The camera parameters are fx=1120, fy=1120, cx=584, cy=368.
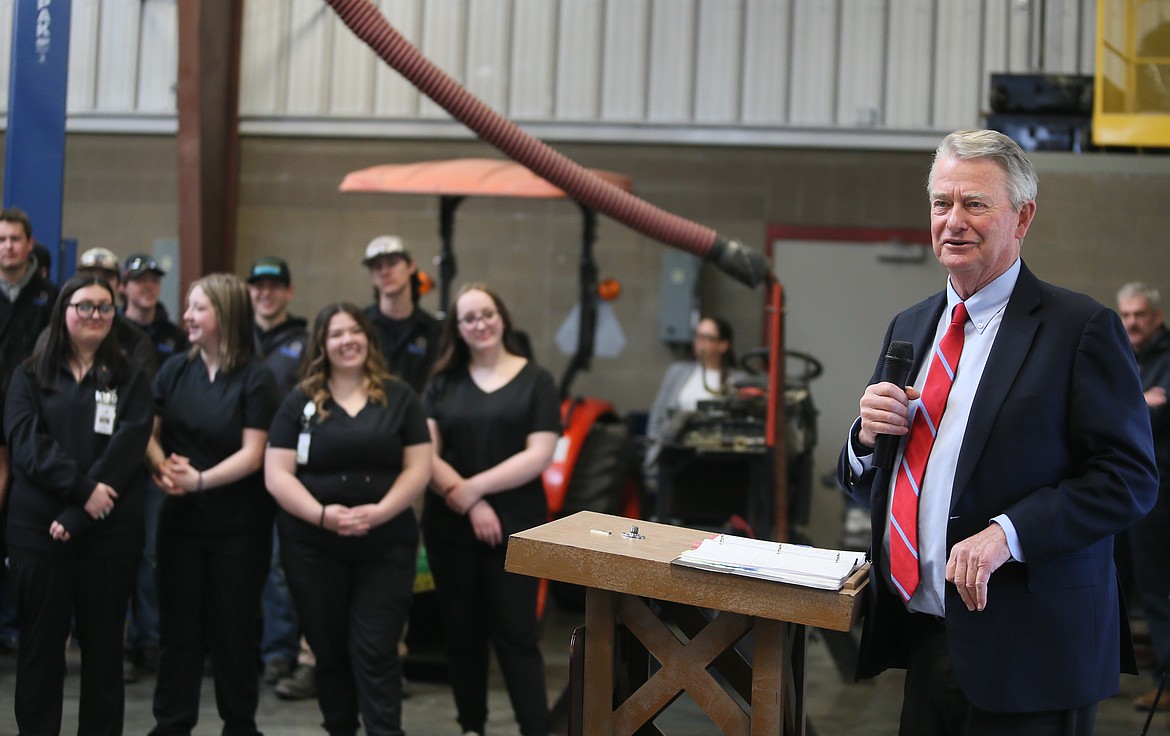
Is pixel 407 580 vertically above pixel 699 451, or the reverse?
pixel 699 451

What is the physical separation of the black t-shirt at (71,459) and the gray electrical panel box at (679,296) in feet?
13.5

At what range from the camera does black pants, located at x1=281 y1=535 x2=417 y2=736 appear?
3.41 m

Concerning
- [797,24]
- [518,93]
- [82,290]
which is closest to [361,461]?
[82,290]

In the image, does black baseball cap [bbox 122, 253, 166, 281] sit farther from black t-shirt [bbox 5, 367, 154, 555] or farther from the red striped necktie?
the red striped necktie

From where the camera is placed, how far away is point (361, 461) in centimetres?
346

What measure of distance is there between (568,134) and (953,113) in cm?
246

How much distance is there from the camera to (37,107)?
427 cm

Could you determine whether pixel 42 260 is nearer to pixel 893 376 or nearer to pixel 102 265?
pixel 102 265

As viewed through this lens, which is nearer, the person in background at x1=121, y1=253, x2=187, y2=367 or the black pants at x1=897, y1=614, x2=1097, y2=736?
the black pants at x1=897, y1=614, x2=1097, y2=736

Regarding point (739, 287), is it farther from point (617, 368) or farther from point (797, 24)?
point (797, 24)

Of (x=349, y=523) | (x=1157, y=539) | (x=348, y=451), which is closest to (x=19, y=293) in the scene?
(x=348, y=451)

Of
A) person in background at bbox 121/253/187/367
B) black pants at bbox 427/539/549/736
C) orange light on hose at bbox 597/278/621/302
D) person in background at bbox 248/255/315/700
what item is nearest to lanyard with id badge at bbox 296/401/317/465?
black pants at bbox 427/539/549/736

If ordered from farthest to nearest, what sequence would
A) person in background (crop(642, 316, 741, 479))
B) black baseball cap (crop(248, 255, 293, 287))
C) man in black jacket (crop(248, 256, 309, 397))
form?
person in background (crop(642, 316, 741, 479)) < black baseball cap (crop(248, 255, 293, 287)) < man in black jacket (crop(248, 256, 309, 397))

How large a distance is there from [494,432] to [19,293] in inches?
70.0
